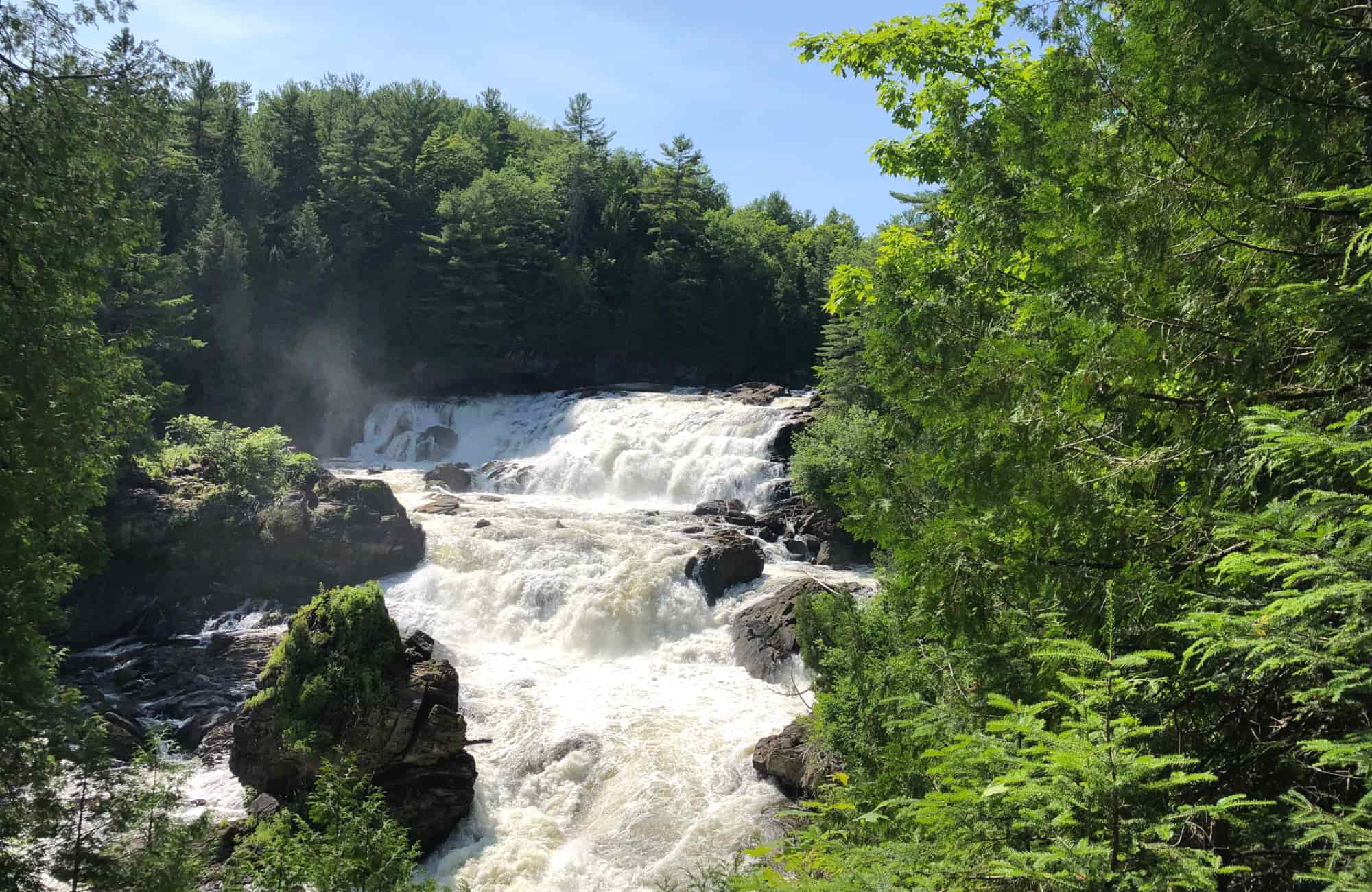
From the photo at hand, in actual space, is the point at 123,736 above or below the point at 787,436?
below

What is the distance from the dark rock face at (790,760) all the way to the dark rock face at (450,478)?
17.7 meters

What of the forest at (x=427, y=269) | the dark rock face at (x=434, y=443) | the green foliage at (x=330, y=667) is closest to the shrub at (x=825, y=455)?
the green foliage at (x=330, y=667)

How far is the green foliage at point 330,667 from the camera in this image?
11633 millimetres

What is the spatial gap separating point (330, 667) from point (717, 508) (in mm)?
13223

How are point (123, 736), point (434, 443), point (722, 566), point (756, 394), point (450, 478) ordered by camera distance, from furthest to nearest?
point (434, 443), point (756, 394), point (450, 478), point (722, 566), point (123, 736)

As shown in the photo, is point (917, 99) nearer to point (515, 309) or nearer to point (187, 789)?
point (187, 789)

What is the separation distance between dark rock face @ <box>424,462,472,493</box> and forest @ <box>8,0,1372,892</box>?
673 inches

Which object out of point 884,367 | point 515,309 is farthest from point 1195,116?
point 515,309

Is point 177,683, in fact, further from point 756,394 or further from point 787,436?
point 756,394

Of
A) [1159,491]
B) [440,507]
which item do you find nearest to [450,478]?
[440,507]

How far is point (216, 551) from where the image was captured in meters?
20.0

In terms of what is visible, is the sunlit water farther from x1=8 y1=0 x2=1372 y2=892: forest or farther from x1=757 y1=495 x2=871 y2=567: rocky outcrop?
x1=8 y1=0 x2=1372 y2=892: forest

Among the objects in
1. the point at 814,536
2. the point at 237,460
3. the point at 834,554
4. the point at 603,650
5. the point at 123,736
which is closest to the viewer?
the point at 123,736

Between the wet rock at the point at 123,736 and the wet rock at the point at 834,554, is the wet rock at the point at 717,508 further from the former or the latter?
the wet rock at the point at 123,736
